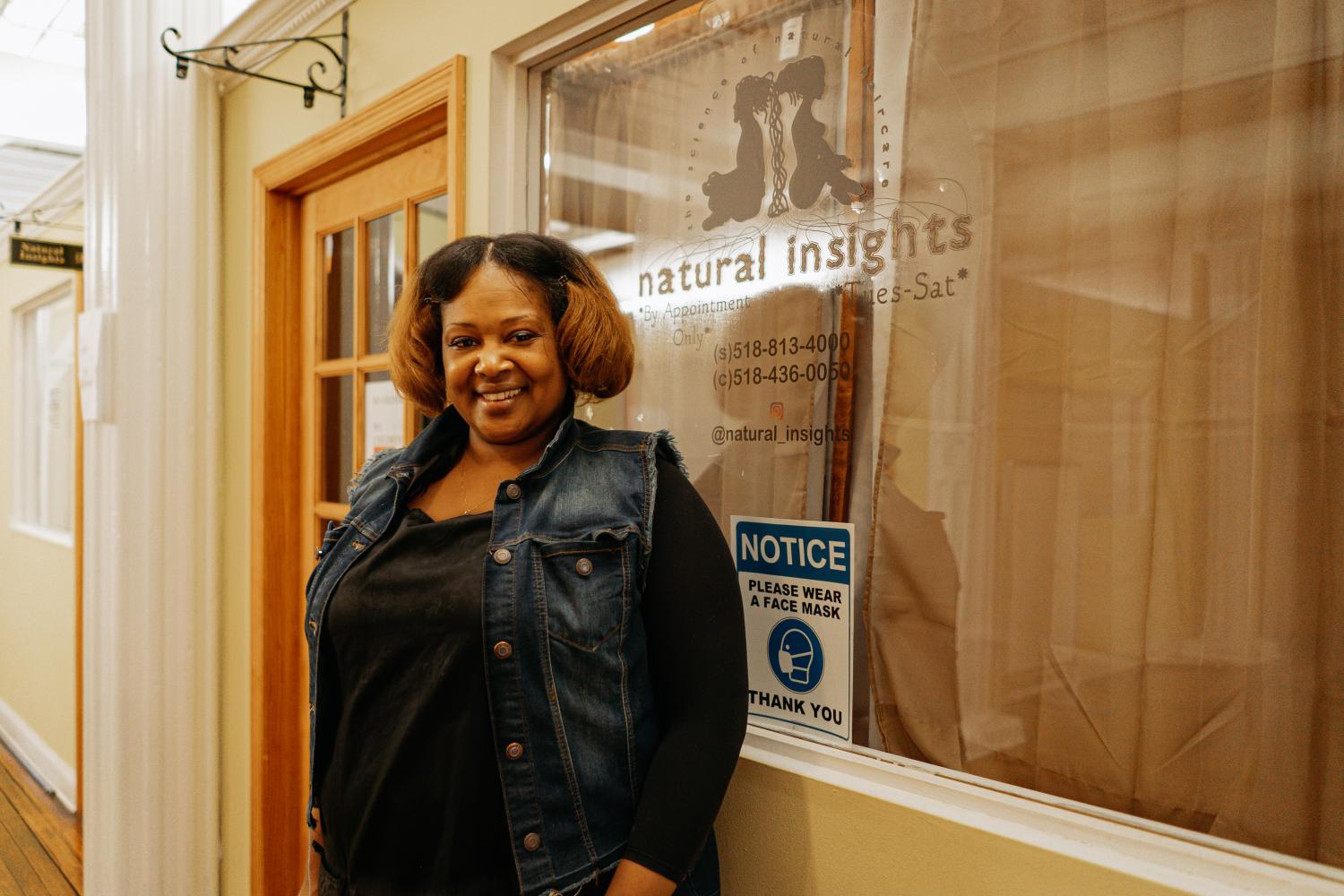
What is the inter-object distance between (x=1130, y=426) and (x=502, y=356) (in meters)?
0.77

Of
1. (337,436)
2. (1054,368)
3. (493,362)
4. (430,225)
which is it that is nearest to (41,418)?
(337,436)

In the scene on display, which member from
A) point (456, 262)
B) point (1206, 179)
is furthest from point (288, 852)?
point (1206, 179)

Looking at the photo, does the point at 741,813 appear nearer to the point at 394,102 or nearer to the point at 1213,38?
the point at 1213,38

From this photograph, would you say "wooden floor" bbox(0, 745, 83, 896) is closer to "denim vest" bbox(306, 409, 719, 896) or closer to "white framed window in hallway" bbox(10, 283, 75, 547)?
"white framed window in hallway" bbox(10, 283, 75, 547)

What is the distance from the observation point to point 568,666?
3.70ft

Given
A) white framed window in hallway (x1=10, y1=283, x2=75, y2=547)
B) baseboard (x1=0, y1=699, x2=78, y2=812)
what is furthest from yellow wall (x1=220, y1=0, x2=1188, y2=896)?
white framed window in hallway (x1=10, y1=283, x2=75, y2=547)

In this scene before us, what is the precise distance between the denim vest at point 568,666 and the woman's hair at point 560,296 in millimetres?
136

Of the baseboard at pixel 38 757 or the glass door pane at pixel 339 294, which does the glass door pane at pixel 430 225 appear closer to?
the glass door pane at pixel 339 294

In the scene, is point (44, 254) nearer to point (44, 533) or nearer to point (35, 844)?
point (44, 533)

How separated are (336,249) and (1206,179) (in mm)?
2149

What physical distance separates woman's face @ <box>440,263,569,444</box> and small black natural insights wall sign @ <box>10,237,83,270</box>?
11.3 feet

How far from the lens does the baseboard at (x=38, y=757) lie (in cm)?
407

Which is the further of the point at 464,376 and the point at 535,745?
the point at 464,376

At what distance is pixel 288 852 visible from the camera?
2.64m
